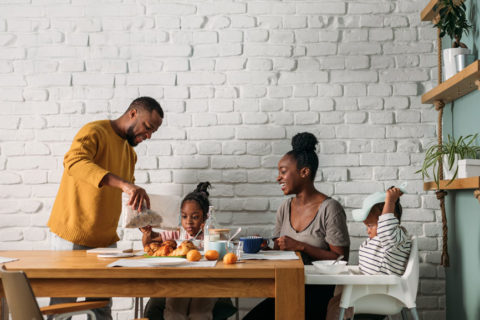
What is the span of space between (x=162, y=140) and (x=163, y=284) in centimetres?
146

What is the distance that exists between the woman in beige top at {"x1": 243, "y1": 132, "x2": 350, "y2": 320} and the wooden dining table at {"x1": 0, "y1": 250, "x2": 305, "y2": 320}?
1.84ft

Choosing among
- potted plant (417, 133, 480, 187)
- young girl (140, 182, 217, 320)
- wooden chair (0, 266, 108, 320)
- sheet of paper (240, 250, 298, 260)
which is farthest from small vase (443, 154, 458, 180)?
wooden chair (0, 266, 108, 320)

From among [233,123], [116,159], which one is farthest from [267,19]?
[116,159]

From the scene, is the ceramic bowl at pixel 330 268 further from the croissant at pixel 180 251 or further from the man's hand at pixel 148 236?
the man's hand at pixel 148 236

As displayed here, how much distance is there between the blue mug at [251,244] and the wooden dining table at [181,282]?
337 millimetres

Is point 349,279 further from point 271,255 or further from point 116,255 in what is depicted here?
point 116,255

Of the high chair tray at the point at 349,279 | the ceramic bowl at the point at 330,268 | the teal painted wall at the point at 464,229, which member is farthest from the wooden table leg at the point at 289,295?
the teal painted wall at the point at 464,229

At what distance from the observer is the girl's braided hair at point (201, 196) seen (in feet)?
9.23

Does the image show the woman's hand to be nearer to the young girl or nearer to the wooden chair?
the young girl

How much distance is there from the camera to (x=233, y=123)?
3.11 m

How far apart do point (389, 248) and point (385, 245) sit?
0.02m

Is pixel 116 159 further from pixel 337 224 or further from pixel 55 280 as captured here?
pixel 337 224

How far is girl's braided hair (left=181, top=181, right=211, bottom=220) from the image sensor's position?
2814mm

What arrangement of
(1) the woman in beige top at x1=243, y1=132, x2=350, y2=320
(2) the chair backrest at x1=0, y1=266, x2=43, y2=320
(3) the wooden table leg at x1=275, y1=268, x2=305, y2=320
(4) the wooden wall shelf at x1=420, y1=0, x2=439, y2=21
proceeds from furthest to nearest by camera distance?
(4) the wooden wall shelf at x1=420, y1=0, x2=439, y2=21 < (1) the woman in beige top at x1=243, y1=132, x2=350, y2=320 < (3) the wooden table leg at x1=275, y1=268, x2=305, y2=320 < (2) the chair backrest at x1=0, y1=266, x2=43, y2=320
